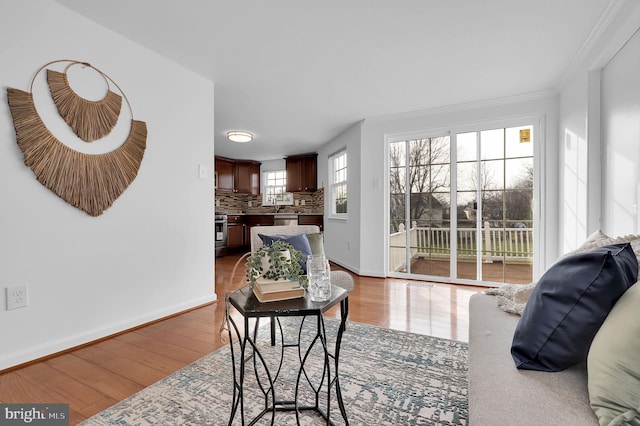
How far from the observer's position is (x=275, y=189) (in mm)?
A: 7547

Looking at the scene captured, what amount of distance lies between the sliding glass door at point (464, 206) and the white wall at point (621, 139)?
3.88ft

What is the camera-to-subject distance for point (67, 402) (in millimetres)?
1528

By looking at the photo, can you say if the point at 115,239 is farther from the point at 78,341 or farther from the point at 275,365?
the point at 275,365

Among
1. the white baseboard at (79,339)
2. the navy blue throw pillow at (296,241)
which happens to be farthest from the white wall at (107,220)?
the navy blue throw pillow at (296,241)

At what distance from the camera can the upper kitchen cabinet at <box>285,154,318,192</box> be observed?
6629 millimetres

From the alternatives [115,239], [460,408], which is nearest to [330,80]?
[115,239]

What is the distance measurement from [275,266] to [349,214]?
3765 millimetres

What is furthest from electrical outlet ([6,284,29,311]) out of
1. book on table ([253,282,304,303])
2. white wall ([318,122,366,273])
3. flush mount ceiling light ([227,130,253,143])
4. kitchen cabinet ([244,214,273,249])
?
kitchen cabinet ([244,214,273,249])

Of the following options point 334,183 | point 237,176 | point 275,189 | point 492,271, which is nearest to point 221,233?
point 237,176

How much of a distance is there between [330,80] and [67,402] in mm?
3179

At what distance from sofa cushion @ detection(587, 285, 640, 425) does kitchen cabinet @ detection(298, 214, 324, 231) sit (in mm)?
5595

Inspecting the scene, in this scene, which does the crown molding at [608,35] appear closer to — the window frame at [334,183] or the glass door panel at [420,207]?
the glass door panel at [420,207]

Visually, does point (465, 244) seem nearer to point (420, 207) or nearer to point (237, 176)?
point (420, 207)

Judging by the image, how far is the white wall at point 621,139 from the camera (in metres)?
2.09
